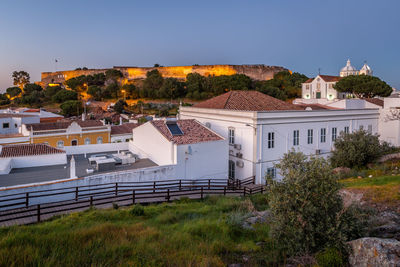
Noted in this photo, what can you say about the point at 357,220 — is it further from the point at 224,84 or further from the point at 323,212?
the point at 224,84

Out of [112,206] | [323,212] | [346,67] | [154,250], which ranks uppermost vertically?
[346,67]

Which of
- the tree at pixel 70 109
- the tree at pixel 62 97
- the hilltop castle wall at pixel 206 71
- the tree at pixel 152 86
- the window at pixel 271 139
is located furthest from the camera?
the hilltop castle wall at pixel 206 71

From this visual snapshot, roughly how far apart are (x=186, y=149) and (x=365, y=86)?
38.5 meters

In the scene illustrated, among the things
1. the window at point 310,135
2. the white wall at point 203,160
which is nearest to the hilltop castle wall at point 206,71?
the window at point 310,135

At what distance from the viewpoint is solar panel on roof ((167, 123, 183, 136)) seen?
17359 mm

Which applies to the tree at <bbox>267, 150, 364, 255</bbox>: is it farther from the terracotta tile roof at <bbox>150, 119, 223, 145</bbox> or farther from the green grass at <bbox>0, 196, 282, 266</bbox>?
the terracotta tile roof at <bbox>150, 119, 223, 145</bbox>

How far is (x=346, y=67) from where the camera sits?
75.4 meters

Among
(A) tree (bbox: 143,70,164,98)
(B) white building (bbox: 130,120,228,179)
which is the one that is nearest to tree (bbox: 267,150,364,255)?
(B) white building (bbox: 130,120,228,179)

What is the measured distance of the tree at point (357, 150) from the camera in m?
17.0

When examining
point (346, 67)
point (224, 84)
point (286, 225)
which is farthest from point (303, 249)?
point (346, 67)

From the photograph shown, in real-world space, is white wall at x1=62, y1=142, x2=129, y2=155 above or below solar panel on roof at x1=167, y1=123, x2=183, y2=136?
below

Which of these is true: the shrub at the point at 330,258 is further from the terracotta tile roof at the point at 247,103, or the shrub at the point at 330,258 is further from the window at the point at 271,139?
the terracotta tile roof at the point at 247,103

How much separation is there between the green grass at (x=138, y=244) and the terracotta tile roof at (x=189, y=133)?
8.01 meters

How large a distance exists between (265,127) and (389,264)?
46.8 feet
